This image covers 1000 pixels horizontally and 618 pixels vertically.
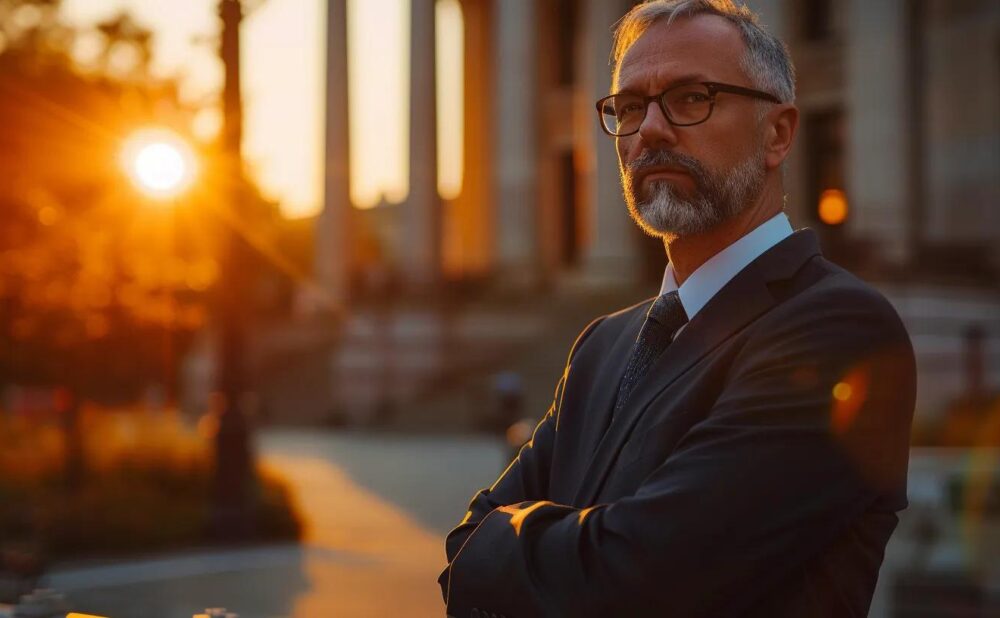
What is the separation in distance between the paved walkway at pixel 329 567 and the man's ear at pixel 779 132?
2632 millimetres

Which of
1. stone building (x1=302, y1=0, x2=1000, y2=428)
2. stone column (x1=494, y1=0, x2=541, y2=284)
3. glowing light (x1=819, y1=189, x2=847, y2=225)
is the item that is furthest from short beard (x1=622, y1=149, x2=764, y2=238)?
stone column (x1=494, y1=0, x2=541, y2=284)

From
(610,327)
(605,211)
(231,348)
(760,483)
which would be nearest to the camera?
(760,483)

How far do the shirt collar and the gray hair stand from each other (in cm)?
27

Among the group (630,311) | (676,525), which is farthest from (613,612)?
(630,311)

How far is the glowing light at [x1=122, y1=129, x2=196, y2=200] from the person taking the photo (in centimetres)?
1966

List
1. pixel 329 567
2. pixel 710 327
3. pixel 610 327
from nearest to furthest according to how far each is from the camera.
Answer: pixel 710 327 → pixel 610 327 → pixel 329 567

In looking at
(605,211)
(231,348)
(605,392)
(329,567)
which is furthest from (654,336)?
(605,211)

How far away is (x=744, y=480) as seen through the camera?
2.15 meters

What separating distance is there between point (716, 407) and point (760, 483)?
6.9 inches

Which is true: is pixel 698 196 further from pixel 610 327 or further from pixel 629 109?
pixel 610 327

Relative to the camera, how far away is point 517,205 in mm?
45781

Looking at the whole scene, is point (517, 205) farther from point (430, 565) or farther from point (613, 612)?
point (613, 612)

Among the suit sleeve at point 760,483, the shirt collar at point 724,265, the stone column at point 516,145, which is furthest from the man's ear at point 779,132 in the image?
the stone column at point 516,145

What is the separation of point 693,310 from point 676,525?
0.55 metres
